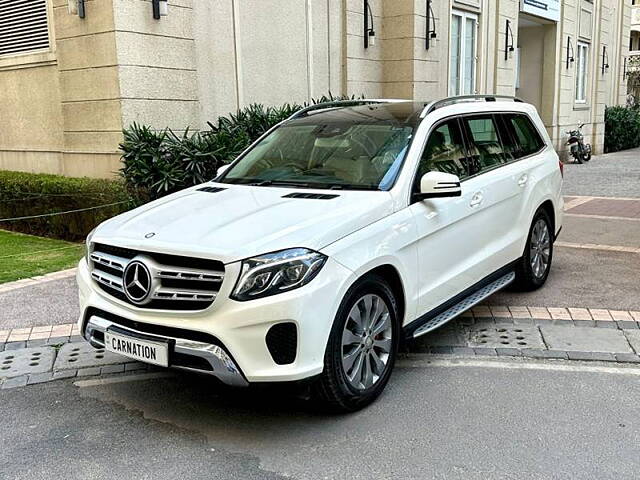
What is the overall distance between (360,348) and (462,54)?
41.8 ft

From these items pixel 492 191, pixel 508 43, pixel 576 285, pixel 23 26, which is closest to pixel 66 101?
pixel 23 26

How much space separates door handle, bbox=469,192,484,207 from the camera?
16.7 feet

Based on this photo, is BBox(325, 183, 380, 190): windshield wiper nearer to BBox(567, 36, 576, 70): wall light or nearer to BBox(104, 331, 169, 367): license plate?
BBox(104, 331, 169, 367): license plate

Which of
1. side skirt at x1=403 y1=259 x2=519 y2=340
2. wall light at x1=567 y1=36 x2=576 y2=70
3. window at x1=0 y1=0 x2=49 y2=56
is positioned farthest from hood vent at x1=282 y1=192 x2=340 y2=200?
wall light at x1=567 y1=36 x2=576 y2=70

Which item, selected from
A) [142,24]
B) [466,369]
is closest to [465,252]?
[466,369]

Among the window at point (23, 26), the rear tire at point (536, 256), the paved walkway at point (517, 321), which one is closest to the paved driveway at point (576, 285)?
the paved walkway at point (517, 321)

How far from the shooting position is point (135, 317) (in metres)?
3.78

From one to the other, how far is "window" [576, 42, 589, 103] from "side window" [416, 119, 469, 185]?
18.3 m

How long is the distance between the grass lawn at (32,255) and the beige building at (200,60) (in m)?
1.17

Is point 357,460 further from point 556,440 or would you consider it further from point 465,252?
point 465,252

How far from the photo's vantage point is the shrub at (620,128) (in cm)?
2423

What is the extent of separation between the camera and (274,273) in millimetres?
3561

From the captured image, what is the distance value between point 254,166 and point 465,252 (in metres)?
1.69

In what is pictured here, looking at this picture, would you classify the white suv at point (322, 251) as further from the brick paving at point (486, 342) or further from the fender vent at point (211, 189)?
the brick paving at point (486, 342)
